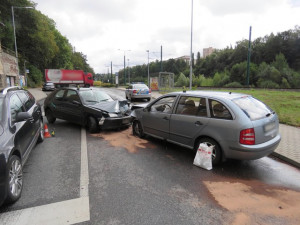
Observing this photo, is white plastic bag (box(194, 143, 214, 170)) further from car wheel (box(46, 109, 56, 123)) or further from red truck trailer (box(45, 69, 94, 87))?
red truck trailer (box(45, 69, 94, 87))

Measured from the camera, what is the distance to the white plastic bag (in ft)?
13.5

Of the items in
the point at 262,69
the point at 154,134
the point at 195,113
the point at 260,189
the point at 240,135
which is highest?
the point at 262,69

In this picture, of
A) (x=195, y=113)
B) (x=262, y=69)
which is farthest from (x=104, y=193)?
(x=262, y=69)

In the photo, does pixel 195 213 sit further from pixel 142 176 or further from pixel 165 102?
pixel 165 102

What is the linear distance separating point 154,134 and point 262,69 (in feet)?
167

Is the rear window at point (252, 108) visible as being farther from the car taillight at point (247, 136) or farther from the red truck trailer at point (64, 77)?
the red truck trailer at point (64, 77)

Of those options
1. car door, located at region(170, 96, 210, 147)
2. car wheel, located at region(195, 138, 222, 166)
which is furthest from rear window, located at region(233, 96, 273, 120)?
car wheel, located at region(195, 138, 222, 166)

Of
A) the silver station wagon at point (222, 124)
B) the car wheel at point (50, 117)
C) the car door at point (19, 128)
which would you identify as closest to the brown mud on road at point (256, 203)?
the silver station wagon at point (222, 124)

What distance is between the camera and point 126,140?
6.15 m

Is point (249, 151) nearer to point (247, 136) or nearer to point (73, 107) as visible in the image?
point (247, 136)

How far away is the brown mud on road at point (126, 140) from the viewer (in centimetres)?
557

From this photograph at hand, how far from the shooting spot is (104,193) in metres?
3.26

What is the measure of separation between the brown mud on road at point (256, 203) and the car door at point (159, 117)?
1.94m

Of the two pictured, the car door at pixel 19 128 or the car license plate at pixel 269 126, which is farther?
the car license plate at pixel 269 126
